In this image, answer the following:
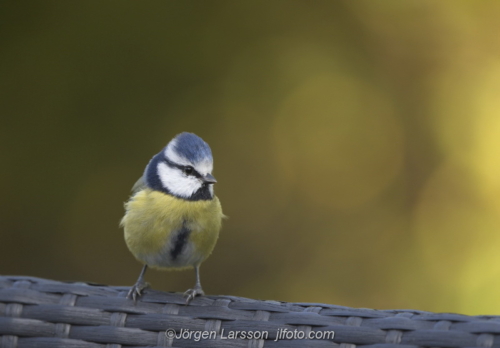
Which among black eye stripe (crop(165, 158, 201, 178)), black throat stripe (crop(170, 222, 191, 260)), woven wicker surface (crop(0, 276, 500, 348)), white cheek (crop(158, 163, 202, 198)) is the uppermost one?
black eye stripe (crop(165, 158, 201, 178))

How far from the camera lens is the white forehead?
141 cm

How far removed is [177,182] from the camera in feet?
4.72

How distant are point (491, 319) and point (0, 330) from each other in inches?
27.4

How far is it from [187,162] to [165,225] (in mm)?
163

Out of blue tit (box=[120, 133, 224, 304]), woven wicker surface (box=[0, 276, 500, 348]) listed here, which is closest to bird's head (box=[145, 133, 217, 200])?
blue tit (box=[120, 133, 224, 304])

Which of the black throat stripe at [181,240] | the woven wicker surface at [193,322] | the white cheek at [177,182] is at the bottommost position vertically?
the woven wicker surface at [193,322]

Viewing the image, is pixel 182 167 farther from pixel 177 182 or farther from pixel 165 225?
pixel 165 225

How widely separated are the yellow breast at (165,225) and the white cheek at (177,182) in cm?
3

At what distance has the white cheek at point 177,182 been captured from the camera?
141 centimetres

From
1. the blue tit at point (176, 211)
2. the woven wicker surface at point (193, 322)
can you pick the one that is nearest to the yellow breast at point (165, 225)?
the blue tit at point (176, 211)

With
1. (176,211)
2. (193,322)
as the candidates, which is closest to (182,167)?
(176,211)

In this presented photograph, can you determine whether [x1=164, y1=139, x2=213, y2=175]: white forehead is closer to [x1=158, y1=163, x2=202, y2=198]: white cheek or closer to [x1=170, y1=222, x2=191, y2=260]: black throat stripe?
[x1=158, y1=163, x2=202, y2=198]: white cheek

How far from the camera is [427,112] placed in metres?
2.02

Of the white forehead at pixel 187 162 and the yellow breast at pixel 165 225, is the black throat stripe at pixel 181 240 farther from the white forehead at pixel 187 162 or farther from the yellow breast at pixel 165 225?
the white forehead at pixel 187 162
